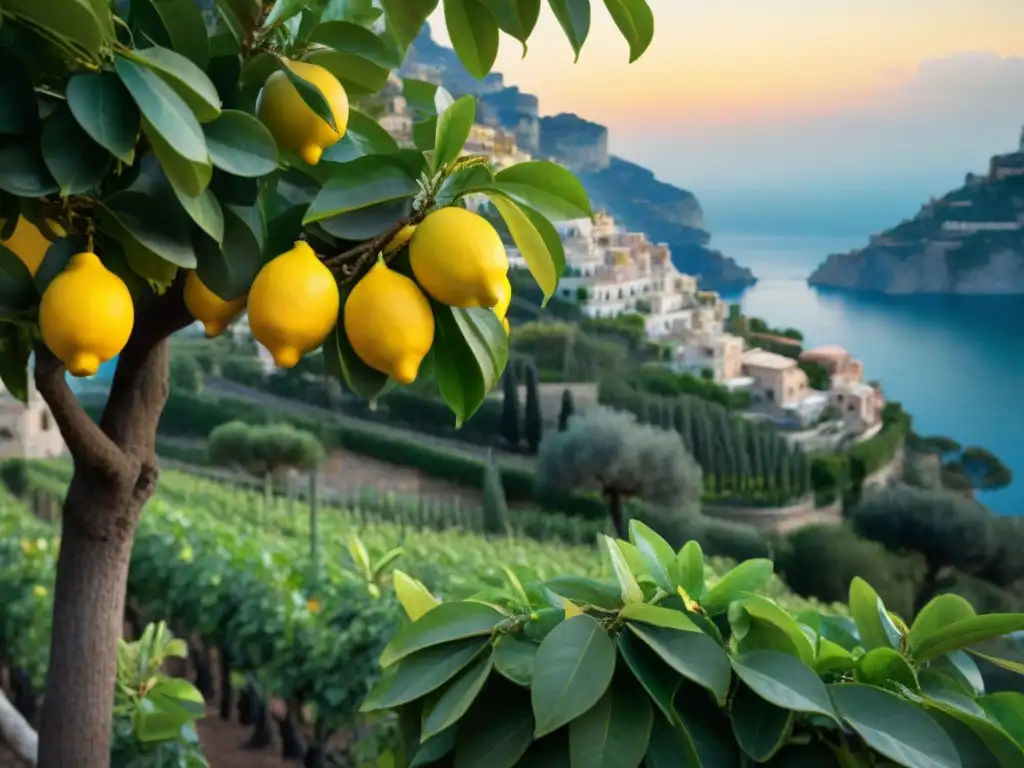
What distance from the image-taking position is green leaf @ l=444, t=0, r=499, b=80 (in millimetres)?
506

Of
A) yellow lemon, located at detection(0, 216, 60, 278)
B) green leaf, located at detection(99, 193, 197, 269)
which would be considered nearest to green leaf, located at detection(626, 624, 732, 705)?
green leaf, located at detection(99, 193, 197, 269)

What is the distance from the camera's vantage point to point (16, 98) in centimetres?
42

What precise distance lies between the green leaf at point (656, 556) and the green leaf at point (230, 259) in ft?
1.11

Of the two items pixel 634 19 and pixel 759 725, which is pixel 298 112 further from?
pixel 759 725

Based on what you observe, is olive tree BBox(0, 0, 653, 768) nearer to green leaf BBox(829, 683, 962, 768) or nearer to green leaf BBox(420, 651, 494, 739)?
green leaf BBox(420, 651, 494, 739)

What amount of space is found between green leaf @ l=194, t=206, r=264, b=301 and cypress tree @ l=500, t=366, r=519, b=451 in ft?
5.63

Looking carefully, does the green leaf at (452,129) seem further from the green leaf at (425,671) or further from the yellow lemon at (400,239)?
the green leaf at (425,671)

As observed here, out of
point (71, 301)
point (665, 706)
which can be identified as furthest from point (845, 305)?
point (71, 301)

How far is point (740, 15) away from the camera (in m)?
1.95

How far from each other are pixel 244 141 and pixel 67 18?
0.29 feet

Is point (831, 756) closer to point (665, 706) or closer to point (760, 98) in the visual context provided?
point (665, 706)

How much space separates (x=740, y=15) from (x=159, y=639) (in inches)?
67.9

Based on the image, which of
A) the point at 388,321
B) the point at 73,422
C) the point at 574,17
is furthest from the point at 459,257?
the point at 73,422

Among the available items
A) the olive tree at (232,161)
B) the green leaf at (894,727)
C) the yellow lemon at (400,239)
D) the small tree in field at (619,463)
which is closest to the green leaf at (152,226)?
the olive tree at (232,161)
